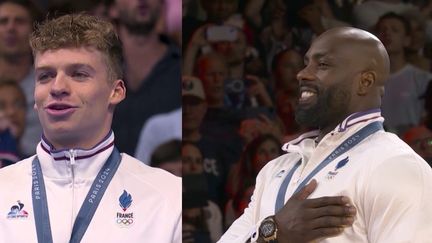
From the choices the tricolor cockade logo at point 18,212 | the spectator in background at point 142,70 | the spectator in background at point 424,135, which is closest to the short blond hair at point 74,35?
the tricolor cockade logo at point 18,212

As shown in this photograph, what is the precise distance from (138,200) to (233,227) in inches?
14.5

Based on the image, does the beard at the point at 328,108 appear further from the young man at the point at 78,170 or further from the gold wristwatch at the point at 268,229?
the young man at the point at 78,170

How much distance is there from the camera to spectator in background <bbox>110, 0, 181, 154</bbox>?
4.21 meters

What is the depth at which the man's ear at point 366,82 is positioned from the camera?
9.66ft

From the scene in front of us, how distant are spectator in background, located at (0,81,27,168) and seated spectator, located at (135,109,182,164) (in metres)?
0.74

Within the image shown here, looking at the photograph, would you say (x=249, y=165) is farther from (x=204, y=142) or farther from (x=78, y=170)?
(x=78, y=170)

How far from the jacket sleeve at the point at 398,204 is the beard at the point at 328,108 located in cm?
38

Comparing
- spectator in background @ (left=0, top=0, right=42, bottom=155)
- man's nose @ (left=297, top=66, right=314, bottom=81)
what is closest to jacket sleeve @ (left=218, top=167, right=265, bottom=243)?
man's nose @ (left=297, top=66, right=314, bottom=81)

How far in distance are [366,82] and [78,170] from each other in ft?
3.46

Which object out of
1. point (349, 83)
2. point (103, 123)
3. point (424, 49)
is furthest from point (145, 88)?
point (424, 49)

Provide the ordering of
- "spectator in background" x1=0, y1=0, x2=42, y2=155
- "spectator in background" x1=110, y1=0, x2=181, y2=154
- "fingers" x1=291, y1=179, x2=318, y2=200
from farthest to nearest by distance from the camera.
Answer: "spectator in background" x1=0, y1=0, x2=42, y2=155 < "spectator in background" x1=110, y1=0, x2=181, y2=154 < "fingers" x1=291, y1=179, x2=318, y2=200

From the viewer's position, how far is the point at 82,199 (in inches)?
115

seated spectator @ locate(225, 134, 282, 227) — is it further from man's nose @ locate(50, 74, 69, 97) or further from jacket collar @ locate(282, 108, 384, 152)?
man's nose @ locate(50, 74, 69, 97)

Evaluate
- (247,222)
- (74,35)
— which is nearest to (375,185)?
(247,222)
